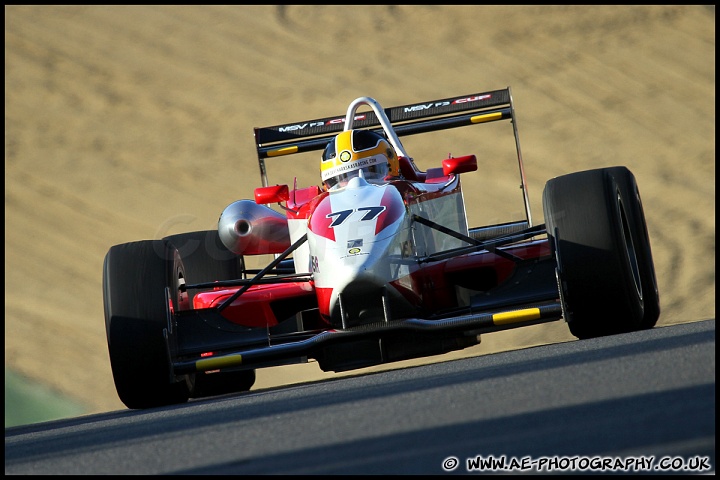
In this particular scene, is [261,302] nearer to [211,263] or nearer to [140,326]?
[140,326]

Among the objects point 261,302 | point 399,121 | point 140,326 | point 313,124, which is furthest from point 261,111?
point 140,326

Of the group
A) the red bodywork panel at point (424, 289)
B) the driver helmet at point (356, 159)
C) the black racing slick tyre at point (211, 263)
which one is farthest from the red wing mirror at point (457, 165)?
the black racing slick tyre at point (211, 263)

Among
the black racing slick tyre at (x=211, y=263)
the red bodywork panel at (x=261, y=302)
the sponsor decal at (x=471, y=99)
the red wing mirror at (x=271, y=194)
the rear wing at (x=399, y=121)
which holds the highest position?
the sponsor decal at (x=471, y=99)

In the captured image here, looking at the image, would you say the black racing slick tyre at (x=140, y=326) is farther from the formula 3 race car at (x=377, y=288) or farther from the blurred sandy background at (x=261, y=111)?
the blurred sandy background at (x=261, y=111)

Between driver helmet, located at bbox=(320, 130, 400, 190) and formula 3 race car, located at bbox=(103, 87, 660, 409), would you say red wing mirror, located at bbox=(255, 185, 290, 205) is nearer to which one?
formula 3 race car, located at bbox=(103, 87, 660, 409)

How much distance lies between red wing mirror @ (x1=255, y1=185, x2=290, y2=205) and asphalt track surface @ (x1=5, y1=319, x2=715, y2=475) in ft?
8.62

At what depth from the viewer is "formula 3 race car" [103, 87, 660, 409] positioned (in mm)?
8352

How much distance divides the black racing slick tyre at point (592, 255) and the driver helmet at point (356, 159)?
168 cm

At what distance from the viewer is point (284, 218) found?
418 inches

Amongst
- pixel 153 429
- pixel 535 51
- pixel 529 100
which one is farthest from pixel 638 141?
pixel 153 429

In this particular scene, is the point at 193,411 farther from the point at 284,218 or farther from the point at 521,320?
the point at 284,218

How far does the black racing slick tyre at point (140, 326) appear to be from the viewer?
28.1 ft

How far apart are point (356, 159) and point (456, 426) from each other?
475 centimetres

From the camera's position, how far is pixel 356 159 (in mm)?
9852
